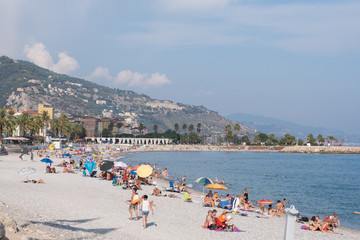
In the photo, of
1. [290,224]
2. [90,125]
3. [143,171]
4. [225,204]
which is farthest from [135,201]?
[90,125]

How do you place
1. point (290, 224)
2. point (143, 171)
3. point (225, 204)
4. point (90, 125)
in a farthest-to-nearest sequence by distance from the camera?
point (90, 125), point (143, 171), point (225, 204), point (290, 224)

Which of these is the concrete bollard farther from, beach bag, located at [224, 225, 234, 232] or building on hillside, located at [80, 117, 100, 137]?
building on hillside, located at [80, 117, 100, 137]

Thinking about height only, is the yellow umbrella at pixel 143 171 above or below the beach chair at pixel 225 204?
above

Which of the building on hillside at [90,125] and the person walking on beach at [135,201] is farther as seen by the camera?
the building on hillside at [90,125]

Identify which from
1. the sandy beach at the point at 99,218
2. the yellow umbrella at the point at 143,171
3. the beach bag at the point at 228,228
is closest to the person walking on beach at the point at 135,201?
the sandy beach at the point at 99,218

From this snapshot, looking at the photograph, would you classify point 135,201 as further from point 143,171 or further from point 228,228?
point 143,171

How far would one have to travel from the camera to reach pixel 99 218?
16.1 metres

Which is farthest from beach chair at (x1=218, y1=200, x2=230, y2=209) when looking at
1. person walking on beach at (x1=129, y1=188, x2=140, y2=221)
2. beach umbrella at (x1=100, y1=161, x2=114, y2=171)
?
beach umbrella at (x1=100, y1=161, x2=114, y2=171)

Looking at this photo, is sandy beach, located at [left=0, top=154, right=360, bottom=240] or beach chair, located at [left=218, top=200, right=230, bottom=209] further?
beach chair, located at [left=218, top=200, right=230, bottom=209]

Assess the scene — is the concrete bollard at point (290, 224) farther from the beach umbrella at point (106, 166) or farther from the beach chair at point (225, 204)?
the beach umbrella at point (106, 166)

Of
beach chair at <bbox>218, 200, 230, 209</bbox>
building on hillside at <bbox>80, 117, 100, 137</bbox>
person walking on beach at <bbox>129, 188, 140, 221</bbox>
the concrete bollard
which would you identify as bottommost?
beach chair at <bbox>218, 200, 230, 209</bbox>

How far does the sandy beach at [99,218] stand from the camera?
1279cm

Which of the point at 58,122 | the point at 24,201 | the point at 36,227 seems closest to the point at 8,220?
the point at 36,227

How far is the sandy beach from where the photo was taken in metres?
12.8
